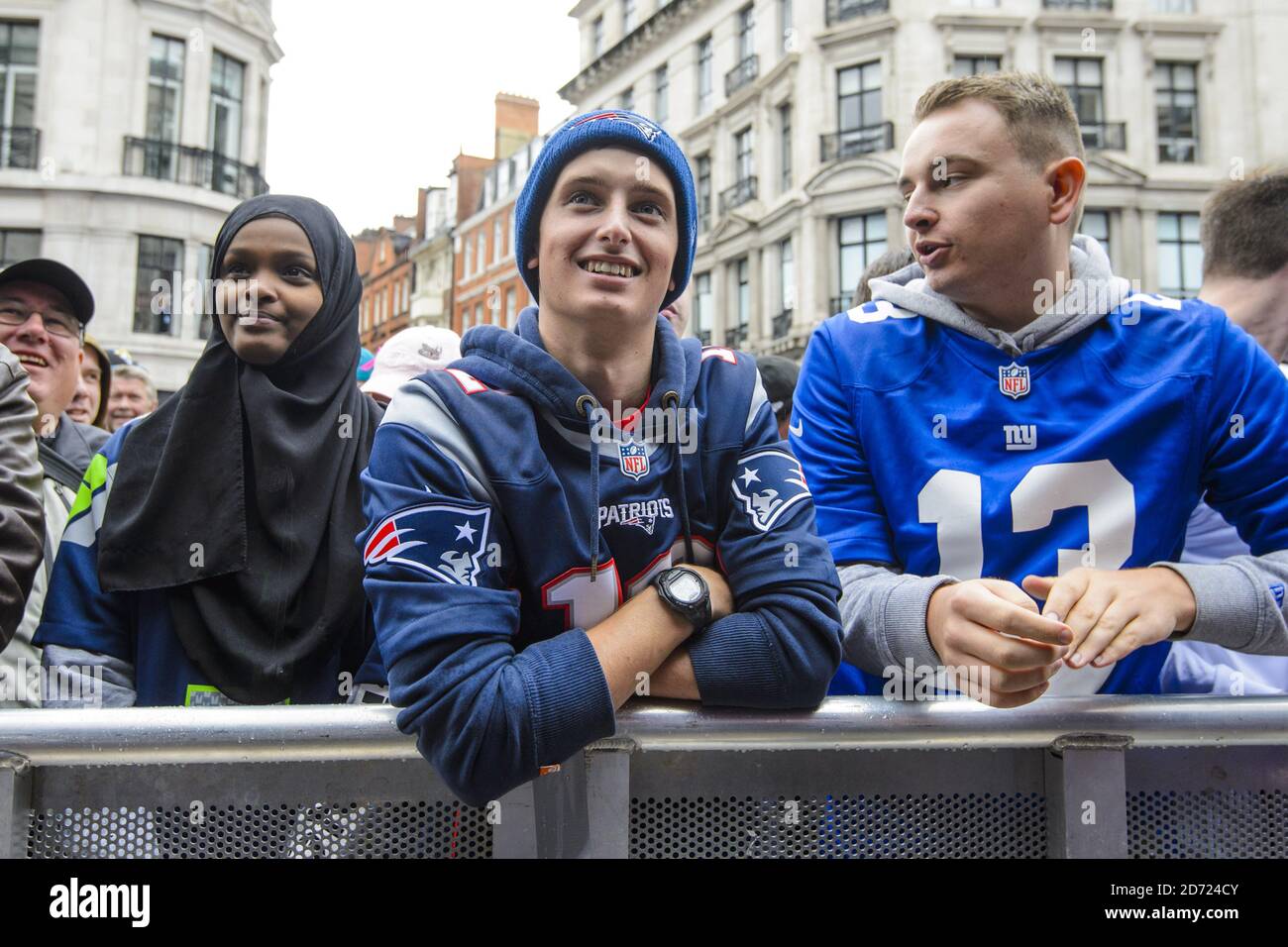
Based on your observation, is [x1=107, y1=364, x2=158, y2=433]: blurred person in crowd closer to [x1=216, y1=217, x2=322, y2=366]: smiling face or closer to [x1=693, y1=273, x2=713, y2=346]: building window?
[x1=216, y1=217, x2=322, y2=366]: smiling face

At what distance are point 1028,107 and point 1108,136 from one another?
25160mm

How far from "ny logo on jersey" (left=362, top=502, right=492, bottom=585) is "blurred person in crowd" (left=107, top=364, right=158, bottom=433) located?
17.1ft

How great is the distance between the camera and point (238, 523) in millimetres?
2250

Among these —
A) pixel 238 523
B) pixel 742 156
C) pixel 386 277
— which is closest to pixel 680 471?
pixel 238 523

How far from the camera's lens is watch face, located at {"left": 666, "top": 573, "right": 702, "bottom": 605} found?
5.48ft

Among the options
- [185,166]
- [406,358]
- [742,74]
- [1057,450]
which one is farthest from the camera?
[742,74]

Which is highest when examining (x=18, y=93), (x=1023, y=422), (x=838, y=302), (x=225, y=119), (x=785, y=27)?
(x=785, y=27)

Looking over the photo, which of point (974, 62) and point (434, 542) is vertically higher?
point (974, 62)

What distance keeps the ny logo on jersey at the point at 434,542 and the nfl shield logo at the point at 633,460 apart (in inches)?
12.0

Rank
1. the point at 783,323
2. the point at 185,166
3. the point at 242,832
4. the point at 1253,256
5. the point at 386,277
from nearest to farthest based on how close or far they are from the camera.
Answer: the point at 242,832 → the point at 1253,256 → the point at 185,166 → the point at 783,323 → the point at 386,277

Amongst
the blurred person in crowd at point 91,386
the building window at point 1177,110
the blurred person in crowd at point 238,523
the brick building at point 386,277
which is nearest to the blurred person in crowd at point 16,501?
the blurred person in crowd at point 238,523

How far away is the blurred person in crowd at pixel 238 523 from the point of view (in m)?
2.15

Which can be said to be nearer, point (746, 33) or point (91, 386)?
point (91, 386)

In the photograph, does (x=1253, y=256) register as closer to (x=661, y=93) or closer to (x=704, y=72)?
(x=704, y=72)
